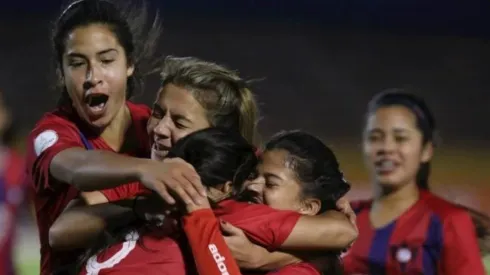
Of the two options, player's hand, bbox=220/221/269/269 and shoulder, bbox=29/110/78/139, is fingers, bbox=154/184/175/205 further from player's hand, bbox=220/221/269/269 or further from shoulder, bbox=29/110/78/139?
shoulder, bbox=29/110/78/139

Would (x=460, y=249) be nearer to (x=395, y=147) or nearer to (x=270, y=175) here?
(x=395, y=147)

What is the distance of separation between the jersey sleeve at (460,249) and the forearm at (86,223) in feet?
3.93

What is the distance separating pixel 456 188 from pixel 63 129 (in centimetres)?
325

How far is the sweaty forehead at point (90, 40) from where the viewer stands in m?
1.92

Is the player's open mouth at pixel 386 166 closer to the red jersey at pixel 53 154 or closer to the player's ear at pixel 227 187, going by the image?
the red jersey at pixel 53 154

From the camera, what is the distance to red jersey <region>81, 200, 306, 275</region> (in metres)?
1.68

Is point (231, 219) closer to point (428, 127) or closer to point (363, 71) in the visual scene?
point (428, 127)

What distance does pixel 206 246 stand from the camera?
5.43ft

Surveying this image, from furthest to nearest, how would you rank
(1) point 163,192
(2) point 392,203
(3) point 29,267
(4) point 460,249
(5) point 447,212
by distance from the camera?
(3) point 29,267, (2) point 392,203, (5) point 447,212, (4) point 460,249, (1) point 163,192

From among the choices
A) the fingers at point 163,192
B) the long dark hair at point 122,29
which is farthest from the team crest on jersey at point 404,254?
the fingers at point 163,192

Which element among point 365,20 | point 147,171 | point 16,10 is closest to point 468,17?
point 365,20

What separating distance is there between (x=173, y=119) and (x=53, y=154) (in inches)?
9.2

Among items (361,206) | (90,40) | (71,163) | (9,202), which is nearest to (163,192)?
(71,163)

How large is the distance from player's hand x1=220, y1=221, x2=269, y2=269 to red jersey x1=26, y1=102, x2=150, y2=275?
1.05ft
